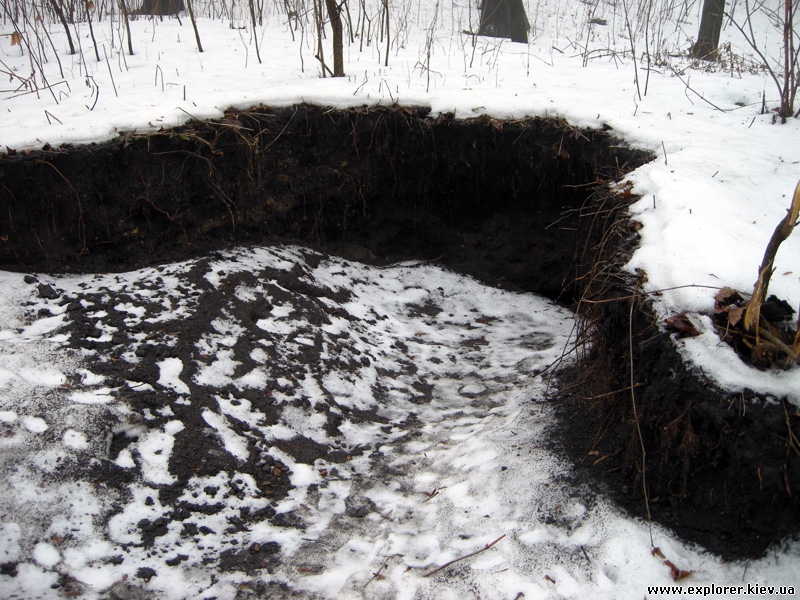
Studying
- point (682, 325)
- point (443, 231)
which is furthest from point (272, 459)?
point (443, 231)

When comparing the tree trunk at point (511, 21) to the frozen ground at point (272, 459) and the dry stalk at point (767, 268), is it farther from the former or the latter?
the dry stalk at point (767, 268)

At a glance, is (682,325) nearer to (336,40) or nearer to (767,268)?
(767,268)

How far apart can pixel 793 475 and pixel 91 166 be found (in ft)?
13.3

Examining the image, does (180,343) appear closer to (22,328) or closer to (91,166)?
(22,328)

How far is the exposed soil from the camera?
2.03 m

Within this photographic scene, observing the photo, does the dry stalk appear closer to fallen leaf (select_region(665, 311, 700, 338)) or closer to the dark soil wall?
fallen leaf (select_region(665, 311, 700, 338))

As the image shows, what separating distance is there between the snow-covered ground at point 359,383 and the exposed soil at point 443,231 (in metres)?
0.09

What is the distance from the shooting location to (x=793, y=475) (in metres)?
1.87

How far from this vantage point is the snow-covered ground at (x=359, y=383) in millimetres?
2109

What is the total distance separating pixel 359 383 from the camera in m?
3.44

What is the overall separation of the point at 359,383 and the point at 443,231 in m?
2.05

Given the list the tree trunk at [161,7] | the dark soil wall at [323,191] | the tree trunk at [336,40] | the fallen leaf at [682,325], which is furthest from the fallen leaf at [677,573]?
the tree trunk at [161,7]

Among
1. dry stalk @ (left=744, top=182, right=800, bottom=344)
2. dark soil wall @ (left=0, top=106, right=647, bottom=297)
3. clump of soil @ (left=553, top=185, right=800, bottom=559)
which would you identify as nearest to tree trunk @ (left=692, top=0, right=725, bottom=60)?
dark soil wall @ (left=0, top=106, right=647, bottom=297)

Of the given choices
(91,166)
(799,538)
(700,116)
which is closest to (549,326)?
(700,116)
